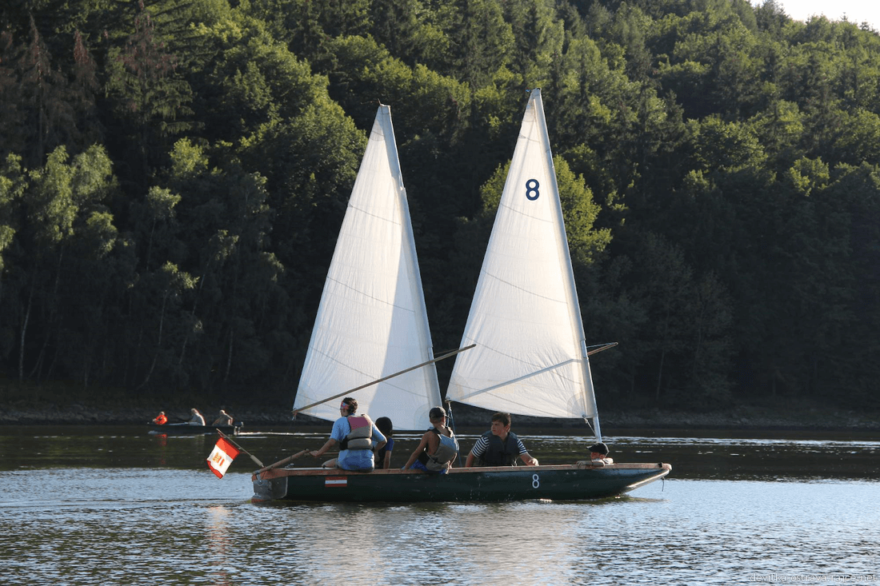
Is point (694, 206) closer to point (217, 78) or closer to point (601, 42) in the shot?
point (217, 78)

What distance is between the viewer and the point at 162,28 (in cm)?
11181

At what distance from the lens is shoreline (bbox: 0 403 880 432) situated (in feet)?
265

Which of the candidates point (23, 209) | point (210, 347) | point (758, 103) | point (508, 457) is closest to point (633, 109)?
point (758, 103)

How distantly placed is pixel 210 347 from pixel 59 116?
22038mm

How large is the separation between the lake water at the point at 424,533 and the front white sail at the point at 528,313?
3.23 m

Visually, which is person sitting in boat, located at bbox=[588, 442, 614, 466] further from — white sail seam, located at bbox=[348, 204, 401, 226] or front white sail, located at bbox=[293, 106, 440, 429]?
white sail seam, located at bbox=[348, 204, 401, 226]

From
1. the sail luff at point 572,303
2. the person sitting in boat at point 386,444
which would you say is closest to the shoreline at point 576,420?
the sail luff at point 572,303

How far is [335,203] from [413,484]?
74061 mm

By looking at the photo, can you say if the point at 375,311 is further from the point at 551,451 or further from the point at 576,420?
the point at 576,420

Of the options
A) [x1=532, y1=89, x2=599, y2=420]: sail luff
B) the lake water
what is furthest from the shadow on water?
[x1=532, y1=89, x2=599, y2=420]: sail luff

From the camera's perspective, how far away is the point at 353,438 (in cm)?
2880

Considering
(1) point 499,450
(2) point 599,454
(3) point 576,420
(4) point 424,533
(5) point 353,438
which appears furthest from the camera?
(3) point 576,420

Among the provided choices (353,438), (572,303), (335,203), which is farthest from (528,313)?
(335,203)

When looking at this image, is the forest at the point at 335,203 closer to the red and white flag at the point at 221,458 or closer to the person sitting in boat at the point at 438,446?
the red and white flag at the point at 221,458
